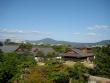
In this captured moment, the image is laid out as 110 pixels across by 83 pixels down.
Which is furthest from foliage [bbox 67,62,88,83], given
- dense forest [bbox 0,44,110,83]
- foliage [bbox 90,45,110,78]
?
foliage [bbox 90,45,110,78]

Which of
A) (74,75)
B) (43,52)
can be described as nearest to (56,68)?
(74,75)

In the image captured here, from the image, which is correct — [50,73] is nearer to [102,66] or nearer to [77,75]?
A: [77,75]

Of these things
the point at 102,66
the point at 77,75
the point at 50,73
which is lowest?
the point at 50,73

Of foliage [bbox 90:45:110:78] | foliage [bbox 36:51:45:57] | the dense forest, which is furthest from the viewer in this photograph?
foliage [bbox 36:51:45:57]

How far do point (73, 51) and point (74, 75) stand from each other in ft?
87.8

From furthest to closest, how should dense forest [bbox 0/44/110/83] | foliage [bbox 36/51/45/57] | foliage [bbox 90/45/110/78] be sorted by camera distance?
1. foliage [bbox 36/51/45/57]
2. foliage [bbox 90/45/110/78]
3. dense forest [bbox 0/44/110/83]

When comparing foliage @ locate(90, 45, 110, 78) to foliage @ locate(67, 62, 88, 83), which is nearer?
foliage @ locate(67, 62, 88, 83)

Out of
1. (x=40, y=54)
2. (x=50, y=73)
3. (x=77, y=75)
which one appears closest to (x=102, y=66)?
(x=77, y=75)

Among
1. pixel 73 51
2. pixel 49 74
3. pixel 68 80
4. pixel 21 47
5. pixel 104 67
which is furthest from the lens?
pixel 21 47

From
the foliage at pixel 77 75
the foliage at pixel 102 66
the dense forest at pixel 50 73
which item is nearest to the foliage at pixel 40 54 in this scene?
the dense forest at pixel 50 73

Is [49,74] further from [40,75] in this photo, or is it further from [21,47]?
[21,47]

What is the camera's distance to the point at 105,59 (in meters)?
23.5

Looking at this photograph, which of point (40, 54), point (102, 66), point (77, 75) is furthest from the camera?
point (40, 54)

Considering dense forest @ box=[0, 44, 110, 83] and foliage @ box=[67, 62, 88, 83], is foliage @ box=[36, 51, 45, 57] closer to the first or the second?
dense forest @ box=[0, 44, 110, 83]
